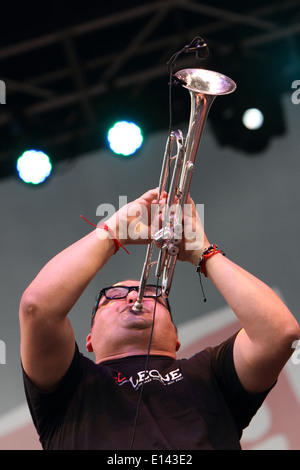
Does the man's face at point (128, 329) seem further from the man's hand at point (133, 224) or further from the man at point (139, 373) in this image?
the man's hand at point (133, 224)

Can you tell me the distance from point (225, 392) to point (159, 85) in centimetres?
246

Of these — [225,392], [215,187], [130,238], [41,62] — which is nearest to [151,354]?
[225,392]

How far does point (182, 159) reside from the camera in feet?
7.83

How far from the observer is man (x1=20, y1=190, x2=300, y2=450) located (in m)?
2.13

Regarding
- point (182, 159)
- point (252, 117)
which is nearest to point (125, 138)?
point (252, 117)

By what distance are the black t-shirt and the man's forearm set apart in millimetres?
271

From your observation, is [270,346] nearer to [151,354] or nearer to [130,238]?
[151,354]

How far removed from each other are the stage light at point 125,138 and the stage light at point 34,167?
1.57 feet

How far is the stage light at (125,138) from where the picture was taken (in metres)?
4.16

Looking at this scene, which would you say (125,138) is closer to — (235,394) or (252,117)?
(252,117)

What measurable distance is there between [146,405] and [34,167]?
2418mm

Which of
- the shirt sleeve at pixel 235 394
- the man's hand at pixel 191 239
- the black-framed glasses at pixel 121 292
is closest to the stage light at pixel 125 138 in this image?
the black-framed glasses at pixel 121 292
